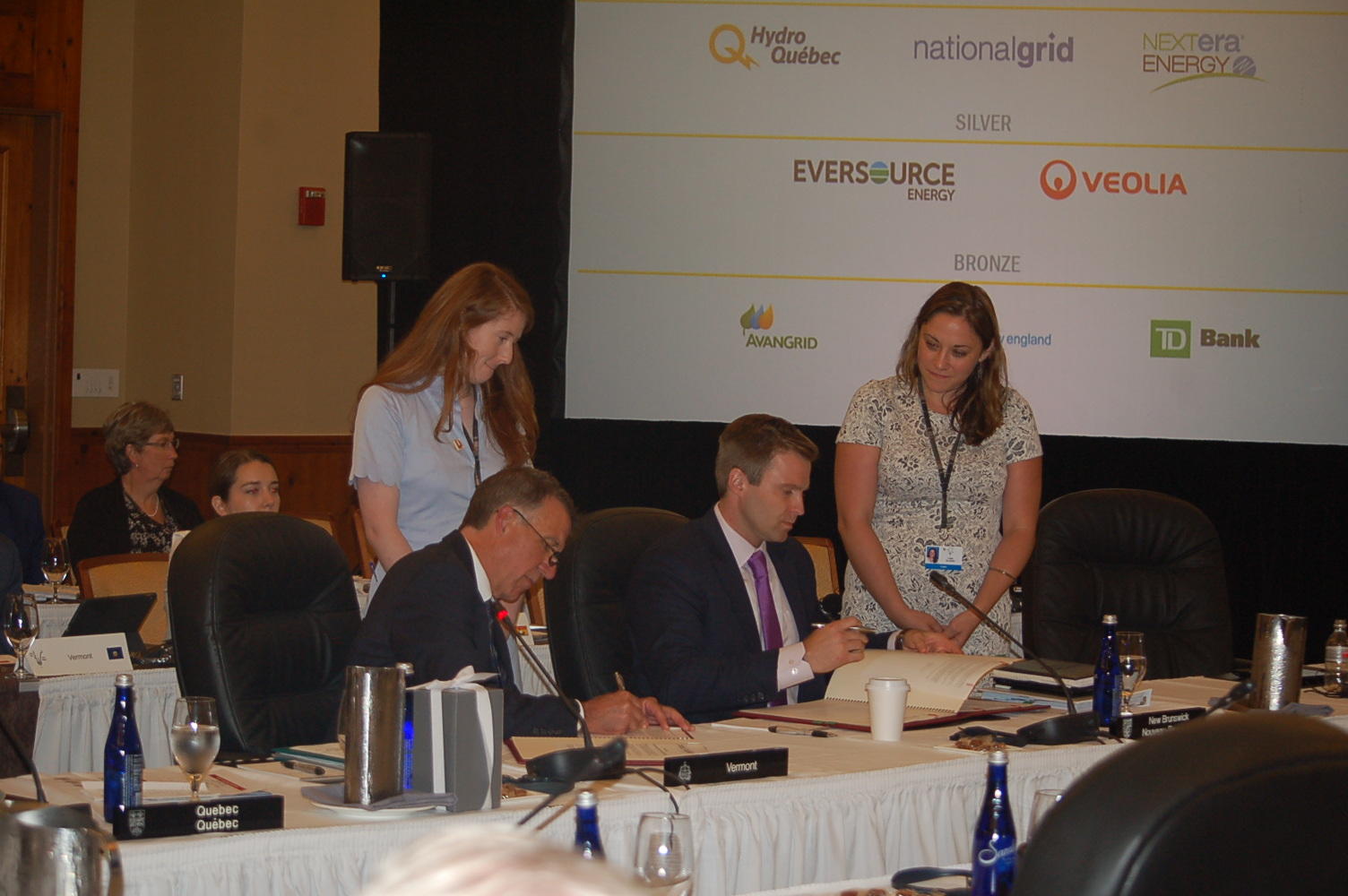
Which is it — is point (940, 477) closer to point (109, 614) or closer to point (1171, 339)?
point (109, 614)

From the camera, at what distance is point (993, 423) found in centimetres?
366

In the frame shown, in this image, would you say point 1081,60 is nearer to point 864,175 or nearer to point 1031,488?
point 864,175

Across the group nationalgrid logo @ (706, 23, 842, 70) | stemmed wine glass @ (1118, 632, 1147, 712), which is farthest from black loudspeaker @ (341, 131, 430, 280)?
stemmed wine glass @ (1118, 632, 1147, 712)

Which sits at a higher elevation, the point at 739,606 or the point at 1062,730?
the point at 739,606

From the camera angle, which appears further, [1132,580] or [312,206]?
[312,206]

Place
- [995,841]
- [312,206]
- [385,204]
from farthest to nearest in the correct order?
[312,206]
[385,204]
[995,841]

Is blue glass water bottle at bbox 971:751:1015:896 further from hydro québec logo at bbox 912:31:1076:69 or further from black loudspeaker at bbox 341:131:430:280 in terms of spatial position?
black loudspeaker at bbox 341:131:430:280

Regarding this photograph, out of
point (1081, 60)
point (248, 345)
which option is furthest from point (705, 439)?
point (248, 345)

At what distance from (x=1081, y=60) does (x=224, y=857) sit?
5.04 m

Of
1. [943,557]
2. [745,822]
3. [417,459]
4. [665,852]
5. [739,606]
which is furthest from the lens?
[943,557]

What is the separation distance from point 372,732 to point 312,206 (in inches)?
240

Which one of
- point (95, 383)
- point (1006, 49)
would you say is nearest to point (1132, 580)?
point (1006, 49)

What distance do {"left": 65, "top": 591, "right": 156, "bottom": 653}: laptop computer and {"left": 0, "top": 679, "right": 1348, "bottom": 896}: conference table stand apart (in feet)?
4.37

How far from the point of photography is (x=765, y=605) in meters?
3.35
